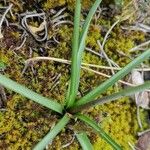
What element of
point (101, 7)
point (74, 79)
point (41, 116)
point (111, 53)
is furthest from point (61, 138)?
point (101, 7)

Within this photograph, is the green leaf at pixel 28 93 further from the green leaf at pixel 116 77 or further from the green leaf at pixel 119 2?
the green leaf at pixel 119 2

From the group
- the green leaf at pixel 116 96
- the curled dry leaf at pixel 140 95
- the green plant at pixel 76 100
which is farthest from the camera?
the curled dry leaf at pixel 140 95

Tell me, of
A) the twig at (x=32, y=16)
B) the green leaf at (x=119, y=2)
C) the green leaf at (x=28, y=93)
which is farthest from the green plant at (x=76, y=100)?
the green leaf at (x=119, y=2)

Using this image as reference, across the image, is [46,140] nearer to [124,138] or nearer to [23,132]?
[23,132]

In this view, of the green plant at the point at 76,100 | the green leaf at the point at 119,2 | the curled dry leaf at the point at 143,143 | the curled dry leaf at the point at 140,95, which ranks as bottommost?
the curled dry leaf at the point at 143,143

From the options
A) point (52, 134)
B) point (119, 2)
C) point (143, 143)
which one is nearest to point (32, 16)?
point (119, 2)

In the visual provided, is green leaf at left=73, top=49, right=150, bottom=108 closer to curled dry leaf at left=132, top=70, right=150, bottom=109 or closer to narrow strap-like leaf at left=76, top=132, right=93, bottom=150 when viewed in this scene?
narrow strap-like leaf at left=76, top=132, right=93, bottom=150
